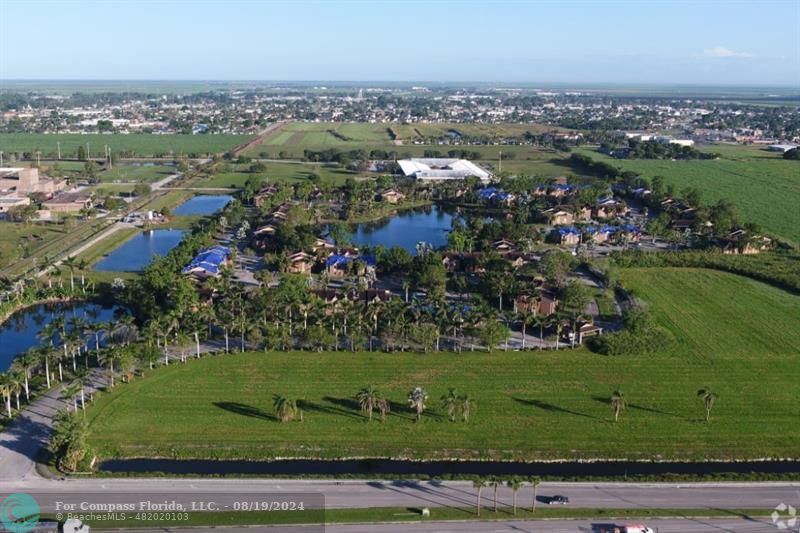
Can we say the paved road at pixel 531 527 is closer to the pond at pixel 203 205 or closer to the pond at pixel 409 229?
the pond at pixel 409 229

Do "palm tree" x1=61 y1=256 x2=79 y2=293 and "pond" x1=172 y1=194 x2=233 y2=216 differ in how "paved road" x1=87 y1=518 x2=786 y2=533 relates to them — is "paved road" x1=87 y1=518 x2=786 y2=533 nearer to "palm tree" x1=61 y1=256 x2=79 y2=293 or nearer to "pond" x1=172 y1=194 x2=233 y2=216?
"palm tree" x1=61 y1=256 x2=79 y2=293

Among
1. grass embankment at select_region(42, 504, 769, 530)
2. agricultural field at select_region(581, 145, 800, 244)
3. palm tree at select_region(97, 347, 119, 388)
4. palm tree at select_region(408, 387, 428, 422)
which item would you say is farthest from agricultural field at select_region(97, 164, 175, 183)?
grass embankment at select_region(42, 504, 769, 530)

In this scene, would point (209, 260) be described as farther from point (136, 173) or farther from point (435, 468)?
point (136, 173)

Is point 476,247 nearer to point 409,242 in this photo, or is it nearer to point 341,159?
point 409,242

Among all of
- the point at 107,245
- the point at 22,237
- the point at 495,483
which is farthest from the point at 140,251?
the point at 495,483

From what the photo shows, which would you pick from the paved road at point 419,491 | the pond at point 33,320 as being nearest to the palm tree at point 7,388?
the paved road at point 419,491

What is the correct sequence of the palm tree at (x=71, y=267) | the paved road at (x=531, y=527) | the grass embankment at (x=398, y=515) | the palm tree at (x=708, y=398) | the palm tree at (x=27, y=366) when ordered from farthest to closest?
the palm tree at (x=71, y=267) < the palm tree at (x=27, y=366) < the palm tree at (x=708, y=398) < the grass embankment at (x=398, y=515) < the paved road at (x=531, y=527)
